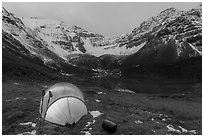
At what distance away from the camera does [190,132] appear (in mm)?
22500

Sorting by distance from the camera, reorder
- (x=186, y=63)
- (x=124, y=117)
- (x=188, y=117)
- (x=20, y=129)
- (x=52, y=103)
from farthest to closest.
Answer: (x=186, y=63)
(x=188, y=117)
(x=124, y=117)
(x=20, y=129)
(x=52, y=103)

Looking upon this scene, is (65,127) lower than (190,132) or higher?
higher

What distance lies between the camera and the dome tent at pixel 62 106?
18062mm

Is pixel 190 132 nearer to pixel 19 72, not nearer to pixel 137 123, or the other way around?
pixel 137 123

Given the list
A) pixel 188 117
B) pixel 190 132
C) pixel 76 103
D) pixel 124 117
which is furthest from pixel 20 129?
pixel 188 117

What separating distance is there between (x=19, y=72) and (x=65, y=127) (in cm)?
5426

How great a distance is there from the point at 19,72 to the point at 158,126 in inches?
2136

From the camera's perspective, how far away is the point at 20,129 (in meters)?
19.8

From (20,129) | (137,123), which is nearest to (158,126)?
(137,123)

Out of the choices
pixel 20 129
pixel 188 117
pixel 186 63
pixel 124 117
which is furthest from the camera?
pixel 186 63

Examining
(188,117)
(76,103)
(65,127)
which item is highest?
(76,103)

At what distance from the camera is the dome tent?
18062 millimetres

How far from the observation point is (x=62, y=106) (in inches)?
712

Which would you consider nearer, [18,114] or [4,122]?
[4,122]
